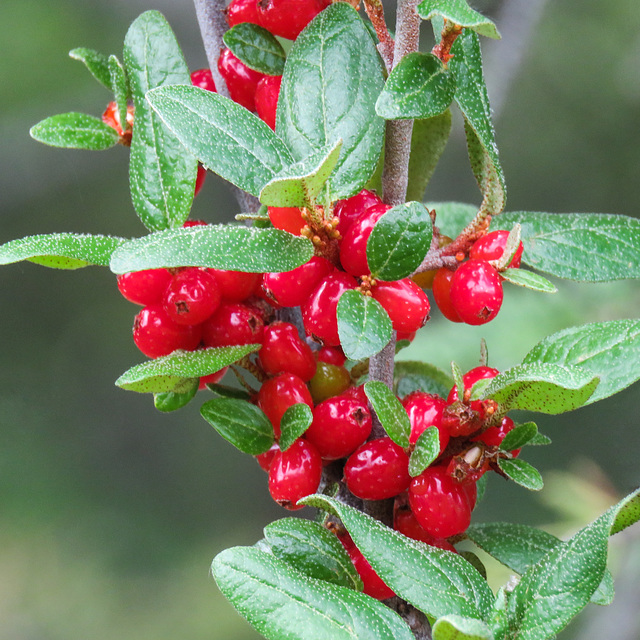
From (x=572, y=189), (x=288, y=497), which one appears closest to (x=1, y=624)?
(x=572, y=189)

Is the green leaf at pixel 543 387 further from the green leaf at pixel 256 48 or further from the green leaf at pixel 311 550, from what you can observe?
the green leaf at pixel 256 48

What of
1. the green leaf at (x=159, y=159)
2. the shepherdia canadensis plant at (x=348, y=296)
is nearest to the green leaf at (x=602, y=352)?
the shepherdia canadensis plant at (x=348, y=296)

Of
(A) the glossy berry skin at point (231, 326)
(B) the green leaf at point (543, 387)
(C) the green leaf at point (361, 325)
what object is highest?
(C) the green leaf at point (361, 325)

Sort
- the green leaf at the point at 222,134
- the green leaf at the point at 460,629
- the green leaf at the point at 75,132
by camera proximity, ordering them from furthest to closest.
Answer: the green leaf at the point at 75,132
the green leaf at the point at 222,134
the green leaf at the point at 460,629

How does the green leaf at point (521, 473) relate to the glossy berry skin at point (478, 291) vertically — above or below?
below

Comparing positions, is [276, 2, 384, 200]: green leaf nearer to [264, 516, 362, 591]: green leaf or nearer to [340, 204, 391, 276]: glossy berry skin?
[340, 204, 391, 276]: glossy berry skin

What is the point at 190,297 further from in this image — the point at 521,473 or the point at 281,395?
the point at 521,473
